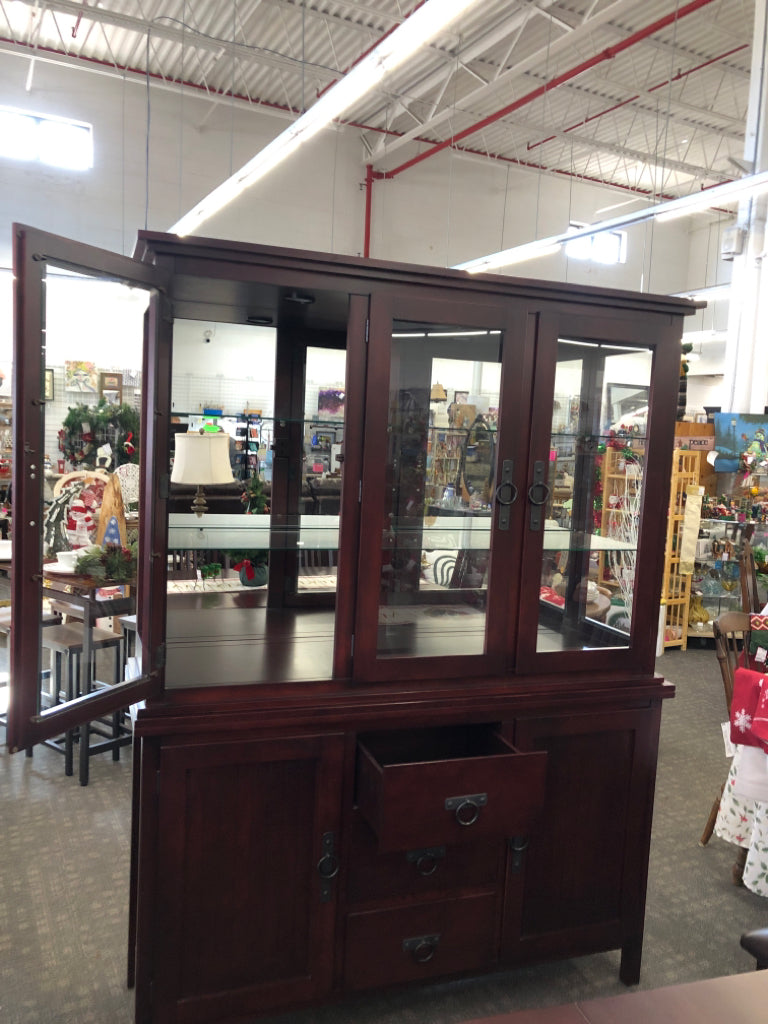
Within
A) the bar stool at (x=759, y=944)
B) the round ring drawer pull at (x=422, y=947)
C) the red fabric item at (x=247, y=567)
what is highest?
the red fabric item at (x=247, y=567)

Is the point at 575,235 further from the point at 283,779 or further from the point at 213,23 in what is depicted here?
the point at 283,779

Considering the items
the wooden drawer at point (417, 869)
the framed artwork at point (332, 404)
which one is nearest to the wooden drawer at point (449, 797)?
the wooden drawer at point (417, 869)

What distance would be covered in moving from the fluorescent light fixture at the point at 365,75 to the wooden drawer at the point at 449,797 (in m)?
2.17

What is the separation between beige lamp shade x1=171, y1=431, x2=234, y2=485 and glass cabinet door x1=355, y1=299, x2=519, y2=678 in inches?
22.8

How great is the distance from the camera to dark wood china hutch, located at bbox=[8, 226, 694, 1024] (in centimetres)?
180

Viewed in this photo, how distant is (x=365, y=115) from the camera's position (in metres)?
8.96

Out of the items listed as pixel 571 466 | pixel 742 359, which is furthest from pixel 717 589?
pixel 571 466

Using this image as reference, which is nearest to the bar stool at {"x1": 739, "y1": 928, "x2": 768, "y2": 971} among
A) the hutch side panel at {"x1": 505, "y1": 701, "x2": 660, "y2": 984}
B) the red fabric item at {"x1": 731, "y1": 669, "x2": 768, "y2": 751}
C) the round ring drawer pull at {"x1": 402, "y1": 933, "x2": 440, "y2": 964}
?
the hutch side panel at {"x1": 505, "y1": 701, "x2": 660, "y2": 984}

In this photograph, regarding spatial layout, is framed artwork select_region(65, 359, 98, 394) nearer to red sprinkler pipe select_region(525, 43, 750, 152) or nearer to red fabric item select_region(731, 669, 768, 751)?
red fabric item select_region(731, 669, 768, 751)

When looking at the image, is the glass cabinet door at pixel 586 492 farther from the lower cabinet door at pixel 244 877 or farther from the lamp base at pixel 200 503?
the lamp base at pixel 200 503

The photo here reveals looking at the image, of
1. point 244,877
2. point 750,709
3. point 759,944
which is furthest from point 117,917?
point 750,709

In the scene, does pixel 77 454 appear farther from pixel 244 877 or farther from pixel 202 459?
pixel 244 877

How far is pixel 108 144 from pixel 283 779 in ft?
27.7

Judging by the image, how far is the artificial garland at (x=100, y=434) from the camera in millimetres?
1706
